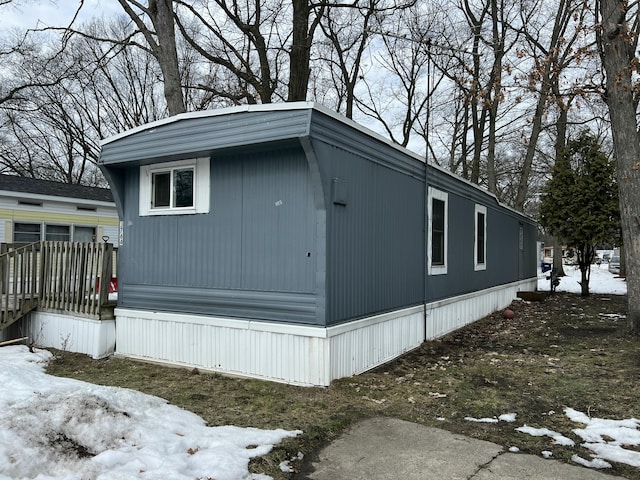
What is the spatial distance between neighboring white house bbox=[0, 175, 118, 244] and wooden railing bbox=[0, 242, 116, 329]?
6037 millimetres

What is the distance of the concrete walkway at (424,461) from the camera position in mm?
3053

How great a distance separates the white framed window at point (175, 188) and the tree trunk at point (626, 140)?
7102mm

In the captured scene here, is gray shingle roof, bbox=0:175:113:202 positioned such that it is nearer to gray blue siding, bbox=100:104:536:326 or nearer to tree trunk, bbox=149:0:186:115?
tree trunk, bbox=149:0:186:115

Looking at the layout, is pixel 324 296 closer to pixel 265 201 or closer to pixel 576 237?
pixel 265 201

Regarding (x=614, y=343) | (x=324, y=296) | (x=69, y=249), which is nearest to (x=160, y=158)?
(x=69, y=249)

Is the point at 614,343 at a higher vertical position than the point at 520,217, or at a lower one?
lower

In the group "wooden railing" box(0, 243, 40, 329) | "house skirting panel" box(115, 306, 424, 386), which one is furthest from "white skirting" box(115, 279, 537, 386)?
"wooden railing" box(0, 243, 40, 329)

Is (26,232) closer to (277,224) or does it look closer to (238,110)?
(238,110)

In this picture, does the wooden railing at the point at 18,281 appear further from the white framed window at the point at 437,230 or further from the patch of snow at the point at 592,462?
the patch of snow at the point at 592,462

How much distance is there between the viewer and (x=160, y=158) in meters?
6.00

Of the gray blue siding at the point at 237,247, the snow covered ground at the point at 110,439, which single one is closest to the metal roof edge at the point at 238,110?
the gray blue siding at the point at 237,247

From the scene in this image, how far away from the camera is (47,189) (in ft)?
45.3

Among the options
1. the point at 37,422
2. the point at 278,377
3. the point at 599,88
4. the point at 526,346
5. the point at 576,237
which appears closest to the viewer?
the point at 37,422

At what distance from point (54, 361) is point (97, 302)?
3.06ft
